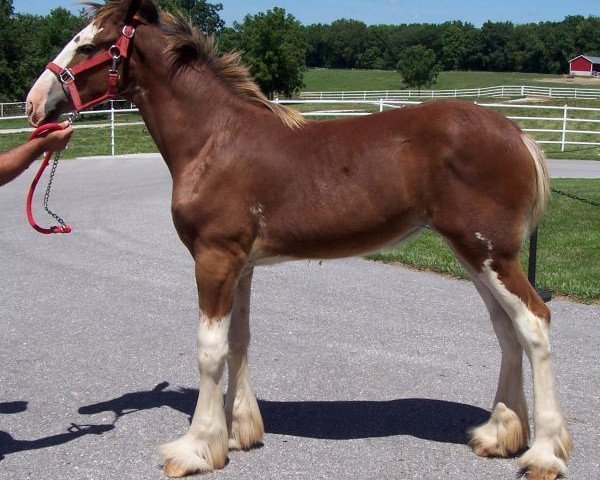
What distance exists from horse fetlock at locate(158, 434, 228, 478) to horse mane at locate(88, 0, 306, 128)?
173cm

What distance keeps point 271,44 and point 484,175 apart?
46.1 m

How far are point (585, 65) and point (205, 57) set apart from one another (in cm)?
10448

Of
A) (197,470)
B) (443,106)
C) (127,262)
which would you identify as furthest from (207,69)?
(127,262)

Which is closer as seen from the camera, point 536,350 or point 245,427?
point 536,350

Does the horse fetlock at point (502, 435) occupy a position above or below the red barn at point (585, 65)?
below

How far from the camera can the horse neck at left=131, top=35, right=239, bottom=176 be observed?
3982 mm

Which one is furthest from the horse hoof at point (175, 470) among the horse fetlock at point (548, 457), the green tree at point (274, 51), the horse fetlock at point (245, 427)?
the green tree at point (274, 51)

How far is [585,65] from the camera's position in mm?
98750

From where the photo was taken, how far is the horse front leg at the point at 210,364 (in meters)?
3.80

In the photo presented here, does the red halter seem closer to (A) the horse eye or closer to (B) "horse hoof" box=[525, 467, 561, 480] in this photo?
(A) the horse eye

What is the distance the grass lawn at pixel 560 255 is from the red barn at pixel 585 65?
92.0 m

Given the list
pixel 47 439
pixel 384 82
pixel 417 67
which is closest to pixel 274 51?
pixel 417 67

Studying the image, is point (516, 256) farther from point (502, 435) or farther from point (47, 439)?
point (47, 439)

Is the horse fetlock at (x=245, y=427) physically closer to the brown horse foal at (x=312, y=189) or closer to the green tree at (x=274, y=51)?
the brown horse foal at (x=312, y=189)
